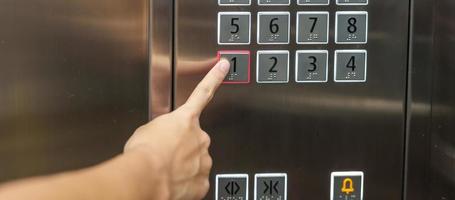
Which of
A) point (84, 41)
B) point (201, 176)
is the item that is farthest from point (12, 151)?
point (201, 176)

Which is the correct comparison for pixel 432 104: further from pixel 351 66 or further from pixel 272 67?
pixel 272 67

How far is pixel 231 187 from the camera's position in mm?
1157

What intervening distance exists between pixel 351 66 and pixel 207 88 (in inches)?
8.0

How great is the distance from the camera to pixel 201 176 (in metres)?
1.00

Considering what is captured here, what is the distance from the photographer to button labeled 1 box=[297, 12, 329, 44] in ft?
3.69

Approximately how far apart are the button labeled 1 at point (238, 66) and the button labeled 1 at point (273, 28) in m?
0.03

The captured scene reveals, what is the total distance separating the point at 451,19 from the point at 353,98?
17 centimetres

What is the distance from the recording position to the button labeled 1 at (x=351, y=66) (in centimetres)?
114

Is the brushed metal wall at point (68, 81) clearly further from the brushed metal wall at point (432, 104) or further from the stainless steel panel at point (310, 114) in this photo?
the brushed metal wall at point (432, 104)

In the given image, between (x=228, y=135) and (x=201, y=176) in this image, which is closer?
(x=201, y=176)

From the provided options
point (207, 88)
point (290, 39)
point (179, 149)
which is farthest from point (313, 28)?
→ point (179, 149)

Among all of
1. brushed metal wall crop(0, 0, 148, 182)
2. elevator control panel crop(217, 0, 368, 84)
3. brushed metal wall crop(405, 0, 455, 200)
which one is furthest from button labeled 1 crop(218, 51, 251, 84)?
brushed metal wall crop(405, 0, 455, 200)

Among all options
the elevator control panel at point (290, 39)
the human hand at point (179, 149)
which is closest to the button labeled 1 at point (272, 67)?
the elevator control panel at point (290, 39)

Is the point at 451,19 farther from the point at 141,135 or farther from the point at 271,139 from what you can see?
the point at 141,135
